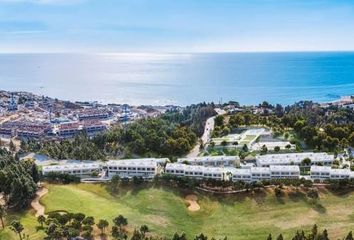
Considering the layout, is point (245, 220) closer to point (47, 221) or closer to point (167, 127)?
point (47, 221)

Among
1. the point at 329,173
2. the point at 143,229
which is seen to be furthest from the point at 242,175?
the point at 143,229

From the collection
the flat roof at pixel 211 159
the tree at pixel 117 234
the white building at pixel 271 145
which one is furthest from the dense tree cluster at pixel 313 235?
the white building at pixel 271 145

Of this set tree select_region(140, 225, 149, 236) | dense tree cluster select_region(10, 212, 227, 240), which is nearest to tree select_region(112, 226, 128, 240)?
dense tree cluster select_region(10, 212, 227, 240)

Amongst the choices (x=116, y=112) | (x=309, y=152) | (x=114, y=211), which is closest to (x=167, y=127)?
(x=309, y=152)

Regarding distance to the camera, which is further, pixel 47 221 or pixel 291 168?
pixel 291 168

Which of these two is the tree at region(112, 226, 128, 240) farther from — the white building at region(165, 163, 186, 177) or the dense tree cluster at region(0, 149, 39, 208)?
the white building at region(165, 163, 186, 177)
